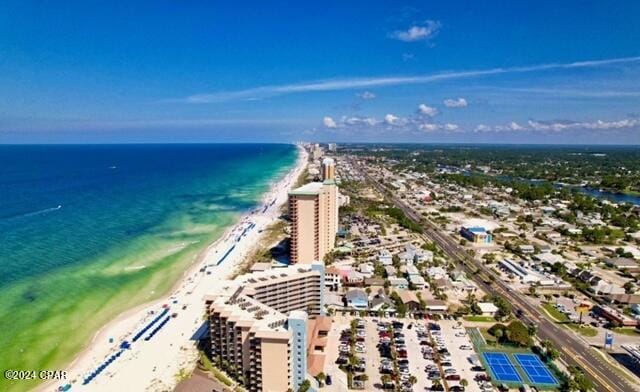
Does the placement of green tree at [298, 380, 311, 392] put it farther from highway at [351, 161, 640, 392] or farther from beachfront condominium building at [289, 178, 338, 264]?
beachfront condominium building at [289, 178, 338, 264]

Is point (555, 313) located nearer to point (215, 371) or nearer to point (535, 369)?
point (535, 369)

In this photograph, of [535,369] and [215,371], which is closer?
[215,371]

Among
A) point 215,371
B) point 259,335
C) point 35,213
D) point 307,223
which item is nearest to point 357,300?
point 307,223

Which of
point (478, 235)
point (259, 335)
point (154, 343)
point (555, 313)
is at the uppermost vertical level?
point (259, 335)

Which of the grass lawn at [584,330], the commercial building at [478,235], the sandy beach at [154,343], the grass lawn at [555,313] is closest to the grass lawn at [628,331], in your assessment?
the grass lawn at [584,330]

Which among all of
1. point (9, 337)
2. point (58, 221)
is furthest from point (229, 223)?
point (9, 337)

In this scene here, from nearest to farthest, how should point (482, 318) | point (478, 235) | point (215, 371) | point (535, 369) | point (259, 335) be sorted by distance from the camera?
point (259, 335) → point (215, 371) → point (535, 369) → point (482, 318) → point (478, 235)
